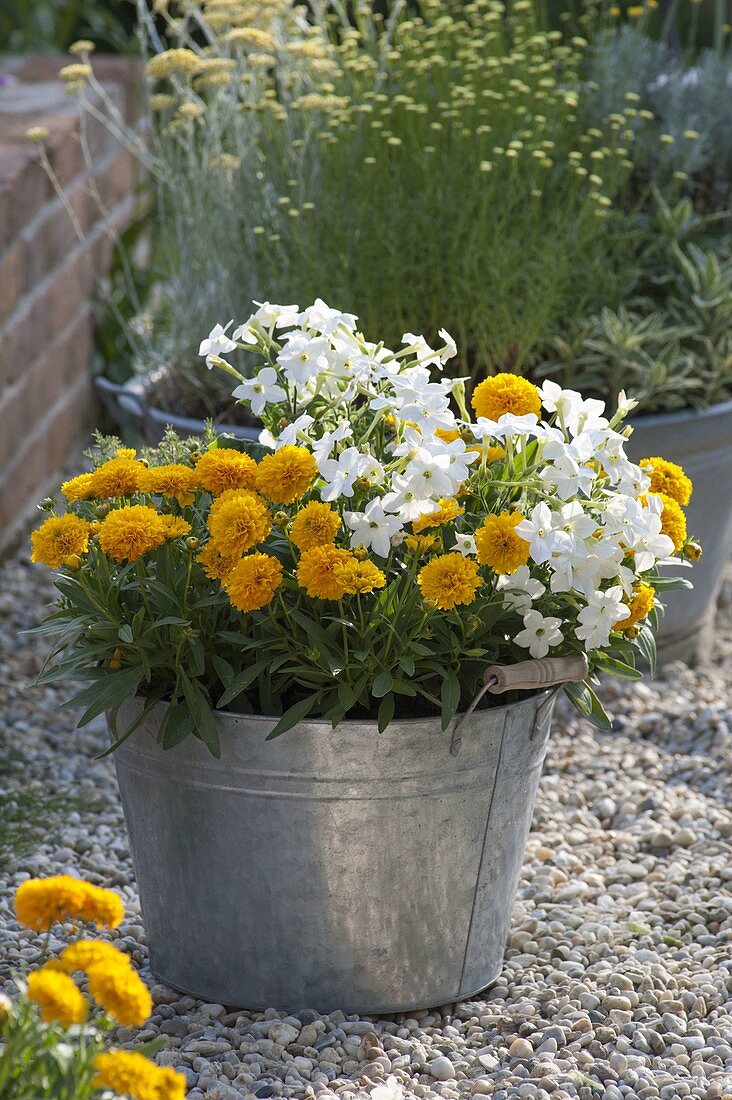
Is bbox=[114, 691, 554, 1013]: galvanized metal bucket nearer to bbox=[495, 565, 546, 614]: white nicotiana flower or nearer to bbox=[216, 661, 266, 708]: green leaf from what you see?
bbox=[216, 661, 266, 708]: green leaf

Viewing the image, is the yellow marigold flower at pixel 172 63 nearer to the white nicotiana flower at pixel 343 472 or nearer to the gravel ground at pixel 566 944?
the gravel ground at pixel 566 944

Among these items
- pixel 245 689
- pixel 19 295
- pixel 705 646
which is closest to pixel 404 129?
pixel 19 295

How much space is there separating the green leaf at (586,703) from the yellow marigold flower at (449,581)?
0.96 feet

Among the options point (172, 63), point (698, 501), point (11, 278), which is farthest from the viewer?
point (11, 278)

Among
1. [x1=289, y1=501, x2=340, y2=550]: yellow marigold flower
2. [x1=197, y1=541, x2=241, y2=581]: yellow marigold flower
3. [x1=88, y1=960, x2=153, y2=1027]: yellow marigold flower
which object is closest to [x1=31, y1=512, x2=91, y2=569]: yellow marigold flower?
[x1=197, y1=541, x2=241, y2=581]: yellow marigold flower

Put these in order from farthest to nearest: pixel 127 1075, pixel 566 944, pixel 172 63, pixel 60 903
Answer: pixel 172 63 < pixel 566 944 < pixel 60 903 < pixel 127 1075

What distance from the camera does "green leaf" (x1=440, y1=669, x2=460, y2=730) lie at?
1634mm

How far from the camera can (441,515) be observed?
164 centimetres

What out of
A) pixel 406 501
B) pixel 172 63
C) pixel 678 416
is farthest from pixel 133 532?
pixel 678 416

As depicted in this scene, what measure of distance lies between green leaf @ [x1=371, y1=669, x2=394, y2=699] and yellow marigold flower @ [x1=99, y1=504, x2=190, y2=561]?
29 cm

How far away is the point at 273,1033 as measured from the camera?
5.74ft

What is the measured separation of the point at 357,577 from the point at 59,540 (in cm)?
36

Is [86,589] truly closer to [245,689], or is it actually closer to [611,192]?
[245,689]

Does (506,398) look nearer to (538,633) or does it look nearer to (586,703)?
(538,633)
